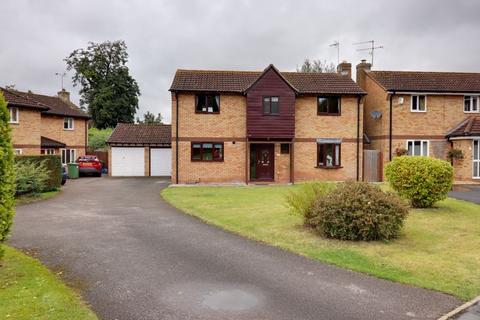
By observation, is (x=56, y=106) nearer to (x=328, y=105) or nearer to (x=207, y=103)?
(x=207, y=103)

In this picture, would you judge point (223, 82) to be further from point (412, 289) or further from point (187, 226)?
point (412, 289)

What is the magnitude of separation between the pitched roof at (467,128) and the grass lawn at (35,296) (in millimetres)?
23429

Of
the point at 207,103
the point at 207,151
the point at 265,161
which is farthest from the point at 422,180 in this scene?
the point at 207,103

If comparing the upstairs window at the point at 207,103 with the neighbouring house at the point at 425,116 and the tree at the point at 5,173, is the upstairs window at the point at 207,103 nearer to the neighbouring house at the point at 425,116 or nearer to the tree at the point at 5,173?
the neighbouring house at the point at 425,116

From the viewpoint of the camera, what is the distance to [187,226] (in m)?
Answer: 10.2

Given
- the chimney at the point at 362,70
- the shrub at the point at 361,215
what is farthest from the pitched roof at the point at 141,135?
the shrub at the point at 361,215

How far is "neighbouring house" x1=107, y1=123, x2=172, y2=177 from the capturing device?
2936 centimetres

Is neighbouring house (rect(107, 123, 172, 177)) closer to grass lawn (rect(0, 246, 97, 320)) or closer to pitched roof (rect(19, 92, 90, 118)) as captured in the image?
pitched roof (rect(19, 92, 90, 118))

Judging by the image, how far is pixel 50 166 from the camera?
1819cm

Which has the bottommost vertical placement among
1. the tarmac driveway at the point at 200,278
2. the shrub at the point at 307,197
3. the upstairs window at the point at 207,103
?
the tarmac driveway at the point at 200,278

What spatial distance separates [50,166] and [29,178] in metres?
2.49

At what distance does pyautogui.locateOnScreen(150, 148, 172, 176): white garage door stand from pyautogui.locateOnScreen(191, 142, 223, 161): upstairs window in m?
7.83

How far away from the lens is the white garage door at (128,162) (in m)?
→ 29.4

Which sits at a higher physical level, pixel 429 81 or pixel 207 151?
pixel 429 81
